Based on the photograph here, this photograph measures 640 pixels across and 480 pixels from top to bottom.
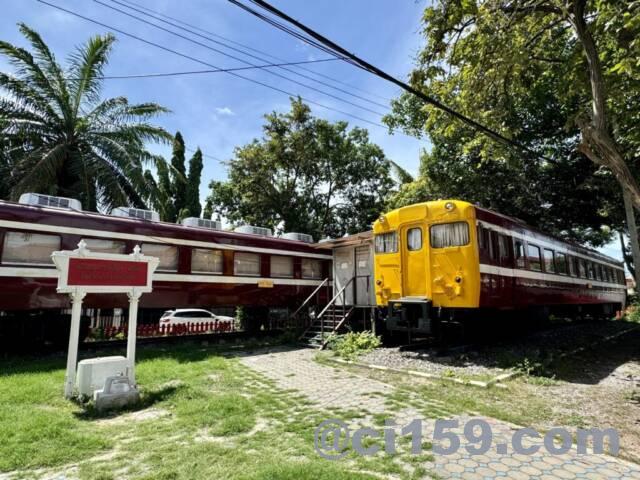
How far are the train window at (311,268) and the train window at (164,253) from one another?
4967 mm

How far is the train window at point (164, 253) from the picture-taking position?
1102cm

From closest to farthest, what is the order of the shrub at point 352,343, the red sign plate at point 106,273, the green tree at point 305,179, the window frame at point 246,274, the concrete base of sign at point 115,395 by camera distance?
the concrete base of sign at point 115,395 < the red sign plate at point 106,273 < the shrub at point 352,343 < the window frame at point 246,274 < the green tree at point 305,179

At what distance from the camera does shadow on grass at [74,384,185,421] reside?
5.11 metres

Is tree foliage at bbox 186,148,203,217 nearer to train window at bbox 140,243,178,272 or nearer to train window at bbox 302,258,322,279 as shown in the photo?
train window at bbox 302,258,322,279

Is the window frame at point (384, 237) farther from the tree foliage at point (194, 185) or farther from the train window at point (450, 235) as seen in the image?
the tree foliage at point (194, 185)

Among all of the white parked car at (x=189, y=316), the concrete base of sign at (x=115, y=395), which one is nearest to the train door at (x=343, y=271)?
the white parked car at (x=189, y=316)

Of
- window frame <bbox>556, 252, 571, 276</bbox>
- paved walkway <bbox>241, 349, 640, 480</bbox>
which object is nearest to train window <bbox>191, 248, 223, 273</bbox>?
paved walkway <bbox>241, 349, 640, 480</bbox>

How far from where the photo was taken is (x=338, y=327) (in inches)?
450

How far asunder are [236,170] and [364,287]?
44.2ft

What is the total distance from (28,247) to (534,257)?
1277 cm

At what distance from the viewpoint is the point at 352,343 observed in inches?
405

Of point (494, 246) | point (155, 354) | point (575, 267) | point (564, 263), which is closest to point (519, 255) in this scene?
point (494, 246)


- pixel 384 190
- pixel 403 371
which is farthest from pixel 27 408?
pixel 384 190

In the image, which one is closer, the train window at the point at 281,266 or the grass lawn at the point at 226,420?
the grass lawn at the point at 226,420
